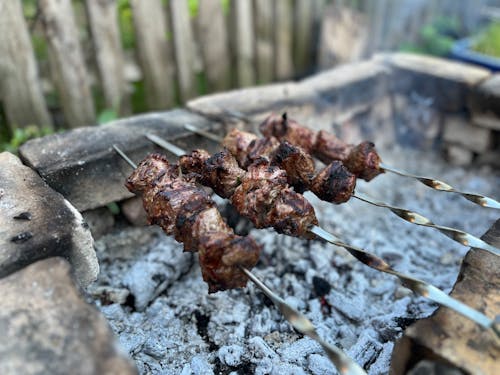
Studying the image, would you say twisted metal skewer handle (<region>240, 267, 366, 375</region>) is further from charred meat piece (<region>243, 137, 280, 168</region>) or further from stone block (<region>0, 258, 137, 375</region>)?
charred meat piece (<region>243, 137, 280, 168</region>)

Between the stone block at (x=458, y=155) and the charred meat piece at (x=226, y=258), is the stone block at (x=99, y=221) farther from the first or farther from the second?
the stone block at (x=458, y=155)

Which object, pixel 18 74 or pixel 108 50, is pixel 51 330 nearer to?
pixel 18 74

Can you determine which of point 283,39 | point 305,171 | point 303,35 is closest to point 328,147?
point 305,171

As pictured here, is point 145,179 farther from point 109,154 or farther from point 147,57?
point 147,57

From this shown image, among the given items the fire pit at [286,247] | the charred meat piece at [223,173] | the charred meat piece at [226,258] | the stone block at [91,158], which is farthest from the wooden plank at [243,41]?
the charred meat piece at [226,258]

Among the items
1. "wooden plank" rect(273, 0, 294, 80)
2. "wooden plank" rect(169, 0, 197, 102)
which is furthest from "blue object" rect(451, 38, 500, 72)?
"wooden plank" rect(169, 0, 197, 102)

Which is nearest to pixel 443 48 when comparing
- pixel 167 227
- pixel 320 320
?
pixel 320 320
